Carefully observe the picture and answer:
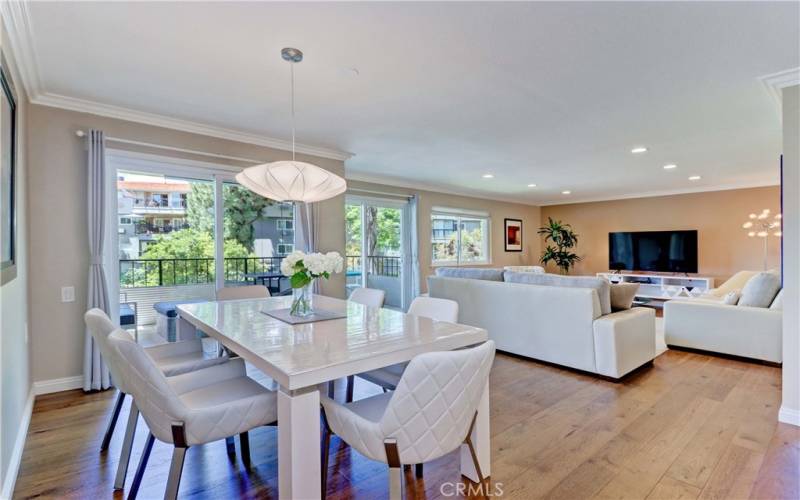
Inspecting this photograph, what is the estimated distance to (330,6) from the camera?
72.1 inches

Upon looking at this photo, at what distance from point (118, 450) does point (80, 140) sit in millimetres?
2459

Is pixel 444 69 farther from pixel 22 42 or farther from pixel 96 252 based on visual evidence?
pixel 96 252

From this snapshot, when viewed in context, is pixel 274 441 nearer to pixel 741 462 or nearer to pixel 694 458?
pixel 694 458

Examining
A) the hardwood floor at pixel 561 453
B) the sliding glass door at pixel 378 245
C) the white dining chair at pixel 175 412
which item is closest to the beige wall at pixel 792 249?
the hardwood floor at pixel 561 453

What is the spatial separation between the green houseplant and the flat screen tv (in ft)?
2.67

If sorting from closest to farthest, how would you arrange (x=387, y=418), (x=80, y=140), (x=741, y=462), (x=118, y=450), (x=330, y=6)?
(x=387, y=418)
(x=330, y=6)
(x=741, y=462)
(x=118, y=450)
(x=80, y=140)

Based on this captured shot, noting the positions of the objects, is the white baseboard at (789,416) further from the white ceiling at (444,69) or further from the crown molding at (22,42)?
the crown molding at (22,42)

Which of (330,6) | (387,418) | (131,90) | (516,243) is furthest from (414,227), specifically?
(387,418)

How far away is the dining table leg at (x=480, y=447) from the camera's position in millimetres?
1866

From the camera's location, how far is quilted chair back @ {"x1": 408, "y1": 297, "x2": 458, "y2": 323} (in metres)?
2.28

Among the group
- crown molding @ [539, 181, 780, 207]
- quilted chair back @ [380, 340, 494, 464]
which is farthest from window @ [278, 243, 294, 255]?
crown molding @ [539, 181, 780, 207]

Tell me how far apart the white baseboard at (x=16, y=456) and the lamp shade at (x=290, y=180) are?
1910 mm

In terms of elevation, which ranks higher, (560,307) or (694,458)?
(560,307)

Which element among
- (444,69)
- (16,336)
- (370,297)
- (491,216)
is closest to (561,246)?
(491,216)
